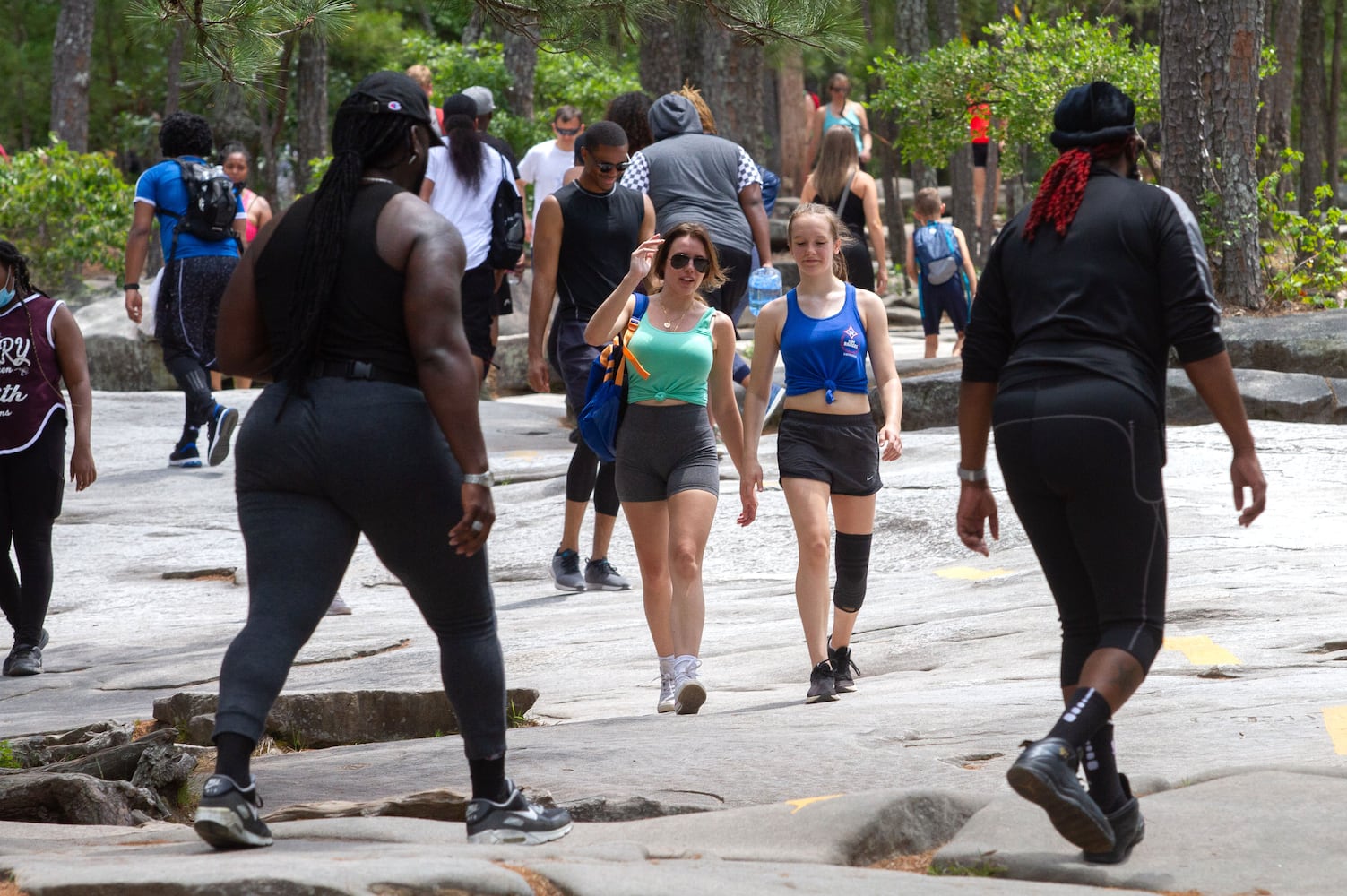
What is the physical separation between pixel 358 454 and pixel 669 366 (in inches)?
101

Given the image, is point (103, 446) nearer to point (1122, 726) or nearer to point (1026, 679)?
point (1026, 679)

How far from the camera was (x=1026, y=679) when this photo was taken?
6.03 meters

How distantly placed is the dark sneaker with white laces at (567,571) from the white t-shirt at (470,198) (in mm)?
1772

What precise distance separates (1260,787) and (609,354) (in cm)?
303

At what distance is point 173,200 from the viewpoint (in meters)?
10.6

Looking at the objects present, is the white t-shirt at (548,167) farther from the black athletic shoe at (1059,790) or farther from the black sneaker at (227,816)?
the black athletic shoe at (1059,790)

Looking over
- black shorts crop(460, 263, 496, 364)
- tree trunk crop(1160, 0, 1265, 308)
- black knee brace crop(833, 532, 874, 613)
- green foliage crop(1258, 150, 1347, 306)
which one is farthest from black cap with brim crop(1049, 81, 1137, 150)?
green foliage crop(1258, 150, 1347, 306)

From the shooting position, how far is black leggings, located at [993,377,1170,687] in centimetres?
369

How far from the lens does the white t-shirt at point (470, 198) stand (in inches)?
361

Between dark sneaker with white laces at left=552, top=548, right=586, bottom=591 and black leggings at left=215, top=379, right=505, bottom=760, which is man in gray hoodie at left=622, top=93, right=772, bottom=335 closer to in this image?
dark sneaker with white laces at left=552, top=548, right=586, bottom=591

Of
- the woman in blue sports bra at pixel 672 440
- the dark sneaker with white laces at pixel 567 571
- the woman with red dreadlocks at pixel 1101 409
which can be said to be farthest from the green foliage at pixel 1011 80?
the woman with red dreadlocks at pixel 1101 409

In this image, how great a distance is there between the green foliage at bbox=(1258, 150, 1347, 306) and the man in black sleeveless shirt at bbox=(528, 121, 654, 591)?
7.34m

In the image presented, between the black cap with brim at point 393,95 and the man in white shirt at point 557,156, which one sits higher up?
the man in white shirt at point 557,156

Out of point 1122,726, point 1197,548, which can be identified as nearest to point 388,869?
point 1122,726
